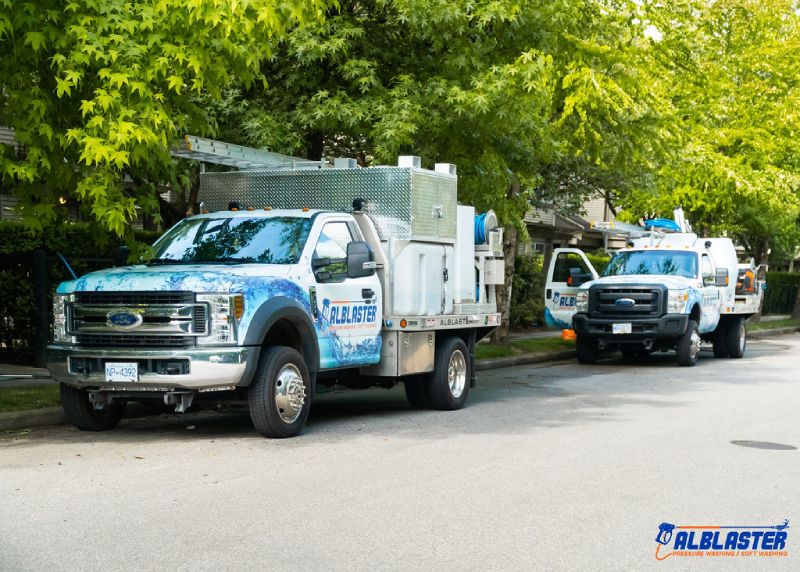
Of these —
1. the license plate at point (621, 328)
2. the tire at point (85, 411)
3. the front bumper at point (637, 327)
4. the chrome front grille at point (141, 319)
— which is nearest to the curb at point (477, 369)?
the tire at point (85, 411)

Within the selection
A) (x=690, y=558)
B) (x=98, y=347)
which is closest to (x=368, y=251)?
(x=98, y=347)

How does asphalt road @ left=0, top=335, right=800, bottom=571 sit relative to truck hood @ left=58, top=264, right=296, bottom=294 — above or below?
below

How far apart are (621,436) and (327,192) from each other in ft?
14.0

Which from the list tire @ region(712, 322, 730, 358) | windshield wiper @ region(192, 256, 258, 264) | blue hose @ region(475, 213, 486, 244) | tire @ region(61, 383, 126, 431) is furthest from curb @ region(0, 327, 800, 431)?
blue hose @ region(475, 213, 486, 244)

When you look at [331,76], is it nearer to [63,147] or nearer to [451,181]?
[451,181]

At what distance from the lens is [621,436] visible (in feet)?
36.8

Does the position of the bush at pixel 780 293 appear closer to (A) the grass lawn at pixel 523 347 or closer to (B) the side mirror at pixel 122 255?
(A) the grass lawn at pixel 523 347

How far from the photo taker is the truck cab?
2041 cm

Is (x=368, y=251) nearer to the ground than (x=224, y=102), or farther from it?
nearer to the ground

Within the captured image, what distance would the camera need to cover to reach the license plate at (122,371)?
393 inches

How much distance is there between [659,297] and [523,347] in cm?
334

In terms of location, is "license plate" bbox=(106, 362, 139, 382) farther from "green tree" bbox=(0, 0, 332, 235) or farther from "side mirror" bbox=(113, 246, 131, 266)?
"side mirror" bbox=(113, 246, 131, 266)

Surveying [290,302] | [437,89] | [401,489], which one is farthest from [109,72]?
[437,89]

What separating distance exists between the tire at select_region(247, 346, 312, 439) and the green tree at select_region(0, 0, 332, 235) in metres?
1.93
